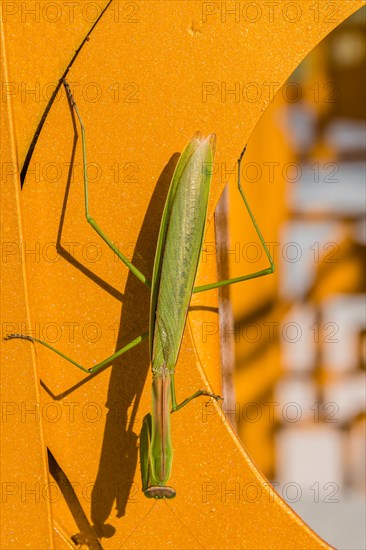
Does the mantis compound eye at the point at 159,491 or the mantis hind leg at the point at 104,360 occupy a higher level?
the mantis hind leg at the point at 104,360

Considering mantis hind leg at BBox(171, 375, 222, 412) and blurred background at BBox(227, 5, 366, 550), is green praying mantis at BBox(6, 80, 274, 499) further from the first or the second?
blurred background at BBox(227, 5, 366, 550)

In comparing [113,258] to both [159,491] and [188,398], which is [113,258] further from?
[159,491]

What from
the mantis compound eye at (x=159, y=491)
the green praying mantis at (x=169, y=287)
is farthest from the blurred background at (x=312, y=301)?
the mantis compound eye at (x=159, y=491)

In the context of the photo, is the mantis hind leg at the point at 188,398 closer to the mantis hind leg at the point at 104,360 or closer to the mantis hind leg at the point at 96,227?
the mantis hind leg at the point at 104,360

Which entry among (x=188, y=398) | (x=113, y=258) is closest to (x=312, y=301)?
(x=188, y=398)

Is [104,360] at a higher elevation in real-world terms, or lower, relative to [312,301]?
lower

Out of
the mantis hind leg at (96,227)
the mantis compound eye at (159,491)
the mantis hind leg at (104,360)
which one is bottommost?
the mantis compound eye at (159,491)

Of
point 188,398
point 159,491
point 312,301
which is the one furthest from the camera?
point 312,301
